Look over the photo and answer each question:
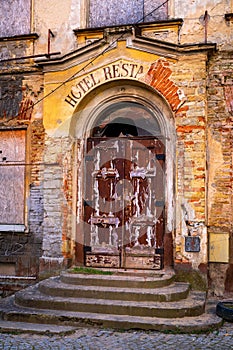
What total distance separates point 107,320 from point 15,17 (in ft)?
22.2

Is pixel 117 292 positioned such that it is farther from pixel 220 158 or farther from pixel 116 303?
pixel 220 158

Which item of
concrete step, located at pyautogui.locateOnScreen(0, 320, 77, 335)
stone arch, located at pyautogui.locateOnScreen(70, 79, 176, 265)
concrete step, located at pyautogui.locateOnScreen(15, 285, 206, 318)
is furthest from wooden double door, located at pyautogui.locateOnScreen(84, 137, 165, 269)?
concrete step, located at pyautogui.locateOnScreen(0, 320, 77, 335)

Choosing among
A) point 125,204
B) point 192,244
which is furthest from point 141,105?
point 192,244

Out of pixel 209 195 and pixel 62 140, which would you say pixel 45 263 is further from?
pixel 209 195

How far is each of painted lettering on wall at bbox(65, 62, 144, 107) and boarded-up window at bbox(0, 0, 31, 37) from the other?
2086 millimetres

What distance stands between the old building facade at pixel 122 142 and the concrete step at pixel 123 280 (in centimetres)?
49

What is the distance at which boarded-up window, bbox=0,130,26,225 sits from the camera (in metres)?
8.86

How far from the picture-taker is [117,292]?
6699mm

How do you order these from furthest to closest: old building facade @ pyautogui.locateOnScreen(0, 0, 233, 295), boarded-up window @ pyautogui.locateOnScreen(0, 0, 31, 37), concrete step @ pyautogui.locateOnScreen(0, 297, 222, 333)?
boarded-up window @ pyautogui.locateOnScreen(0, 0, 31, 37)
old building facade @ pyautogui.locateOnScreen(0, 0, 233, 295)
concrete step @ pyautogui.locateOnScreen(0, 297, 222, 333)

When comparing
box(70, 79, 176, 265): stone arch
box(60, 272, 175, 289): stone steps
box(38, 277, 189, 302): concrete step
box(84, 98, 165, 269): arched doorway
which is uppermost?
box(70, 79, 176, 265): stone arch

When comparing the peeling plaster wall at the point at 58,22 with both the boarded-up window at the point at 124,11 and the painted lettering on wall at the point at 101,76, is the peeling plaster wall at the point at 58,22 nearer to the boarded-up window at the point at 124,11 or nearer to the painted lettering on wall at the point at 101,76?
the boarded-up window at the point at 124,11

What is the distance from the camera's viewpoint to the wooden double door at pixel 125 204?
7.92m

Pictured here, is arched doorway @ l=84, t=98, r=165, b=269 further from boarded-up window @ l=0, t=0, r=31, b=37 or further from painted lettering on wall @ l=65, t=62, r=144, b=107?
boarded-up window @ l=0, t=0, r=31, b=37

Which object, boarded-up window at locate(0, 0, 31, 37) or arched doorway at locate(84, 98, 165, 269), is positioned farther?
boarded-up window at locate(0, 0, 31, 37)
